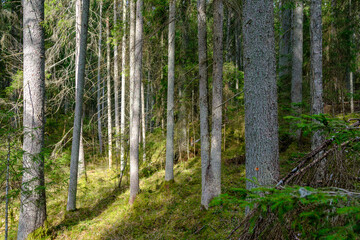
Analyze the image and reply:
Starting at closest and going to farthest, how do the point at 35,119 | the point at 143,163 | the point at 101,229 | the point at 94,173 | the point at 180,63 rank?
the point at 35,119 → the point at 101,229 → the point at 180,63 → the point at 143,163 → the point at 94,173

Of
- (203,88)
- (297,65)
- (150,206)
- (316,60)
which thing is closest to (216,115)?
(203,88)

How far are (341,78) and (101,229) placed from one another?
10.9 metres

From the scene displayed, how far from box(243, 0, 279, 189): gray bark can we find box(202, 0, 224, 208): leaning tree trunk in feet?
9.09

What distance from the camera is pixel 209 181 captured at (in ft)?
19.5

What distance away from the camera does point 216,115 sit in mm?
5871

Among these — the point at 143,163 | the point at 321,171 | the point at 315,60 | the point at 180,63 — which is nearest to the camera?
the point at 321,171

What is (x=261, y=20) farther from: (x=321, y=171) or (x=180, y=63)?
(x=180, y=63)

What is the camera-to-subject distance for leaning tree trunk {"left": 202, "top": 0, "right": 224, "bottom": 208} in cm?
574

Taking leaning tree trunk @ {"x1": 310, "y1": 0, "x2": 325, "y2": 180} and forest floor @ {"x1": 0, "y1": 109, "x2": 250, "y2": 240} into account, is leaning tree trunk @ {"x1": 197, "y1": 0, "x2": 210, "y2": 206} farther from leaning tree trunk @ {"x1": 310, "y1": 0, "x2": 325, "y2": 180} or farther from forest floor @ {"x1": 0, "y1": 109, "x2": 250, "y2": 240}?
leaning tree trunk @ {"x1": 310, "y1": 0, "x2": 325, "y2": 180}

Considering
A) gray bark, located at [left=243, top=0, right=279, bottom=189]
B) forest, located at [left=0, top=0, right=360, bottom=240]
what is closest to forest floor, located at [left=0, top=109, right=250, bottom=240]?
forest, located at [left=0, top=0, right=360, bottom=240]

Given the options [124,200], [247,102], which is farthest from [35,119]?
[247,102]

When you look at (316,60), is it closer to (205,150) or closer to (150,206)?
(205,150)

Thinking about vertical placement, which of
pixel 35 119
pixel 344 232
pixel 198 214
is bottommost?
pixel 198 214

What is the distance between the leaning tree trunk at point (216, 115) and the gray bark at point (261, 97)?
2.77m
